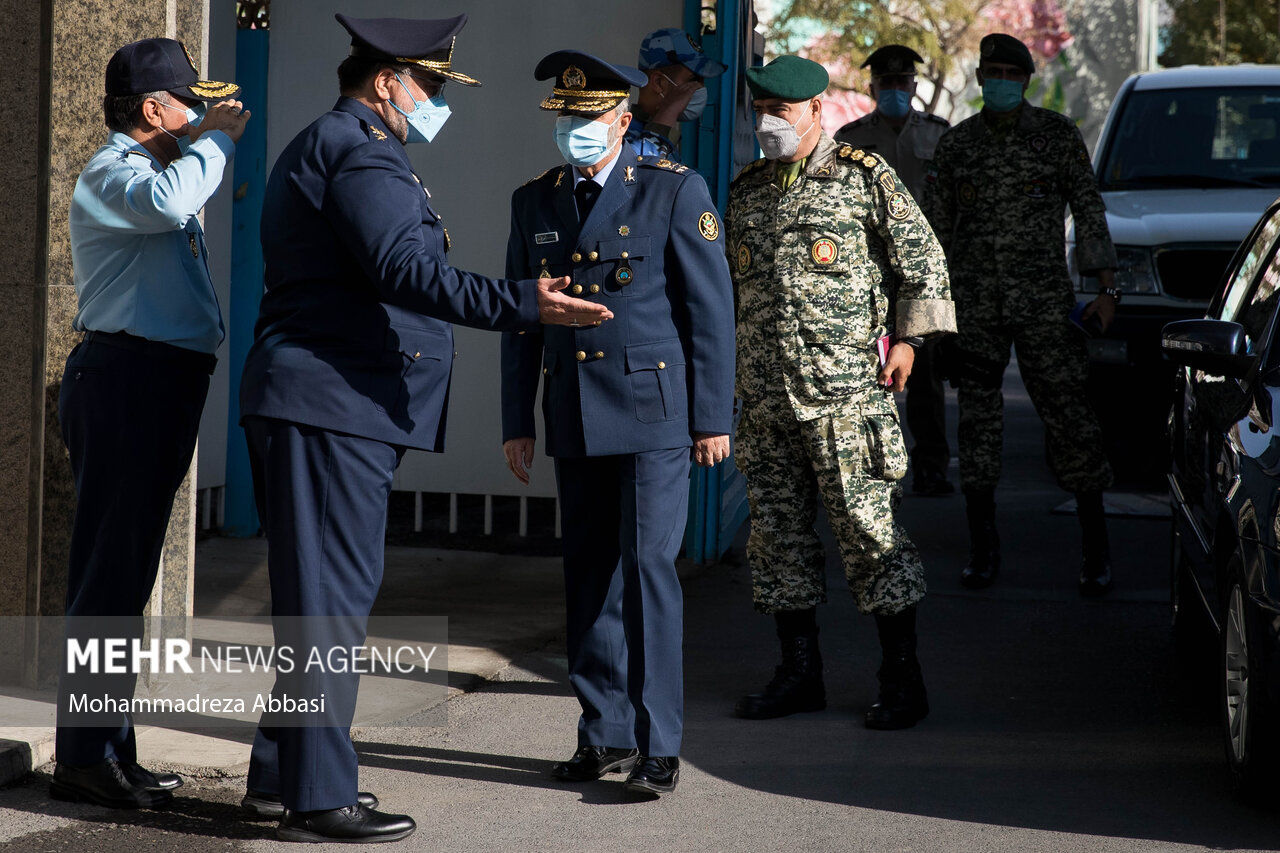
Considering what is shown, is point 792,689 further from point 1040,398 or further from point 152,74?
point 152,74

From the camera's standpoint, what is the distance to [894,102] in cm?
899

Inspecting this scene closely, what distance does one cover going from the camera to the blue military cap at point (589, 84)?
13.9 ft

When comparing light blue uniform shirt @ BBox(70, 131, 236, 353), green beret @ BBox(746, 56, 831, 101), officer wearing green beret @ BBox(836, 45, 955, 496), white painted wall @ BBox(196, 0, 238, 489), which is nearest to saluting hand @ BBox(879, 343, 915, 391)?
green beret @ BBox(746, 56, 831, 101)

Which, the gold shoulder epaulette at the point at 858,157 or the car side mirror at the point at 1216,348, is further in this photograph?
the gold shoulder epaulette at the point at 858,157

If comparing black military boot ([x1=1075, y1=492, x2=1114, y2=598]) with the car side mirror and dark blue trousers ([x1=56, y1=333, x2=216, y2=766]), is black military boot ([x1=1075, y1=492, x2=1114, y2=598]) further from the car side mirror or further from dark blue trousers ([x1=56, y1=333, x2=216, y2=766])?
dark blue trousers ([x1=56, y1=333, x2=216, y2=766])

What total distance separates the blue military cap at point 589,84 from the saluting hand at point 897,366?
1.26 m

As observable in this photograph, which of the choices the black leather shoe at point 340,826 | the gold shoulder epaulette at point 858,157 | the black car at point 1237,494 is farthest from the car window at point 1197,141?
the black leather shoe at point 340,826

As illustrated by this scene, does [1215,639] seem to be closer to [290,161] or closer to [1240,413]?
[1240,413]

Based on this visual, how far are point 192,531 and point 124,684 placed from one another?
1.00m

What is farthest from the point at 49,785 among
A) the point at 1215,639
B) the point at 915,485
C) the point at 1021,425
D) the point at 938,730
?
the point at 1021,425

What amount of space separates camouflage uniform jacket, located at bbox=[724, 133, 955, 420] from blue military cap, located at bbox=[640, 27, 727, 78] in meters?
1.07

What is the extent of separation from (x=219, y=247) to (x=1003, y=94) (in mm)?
3745

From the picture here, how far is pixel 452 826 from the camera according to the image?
4.12m

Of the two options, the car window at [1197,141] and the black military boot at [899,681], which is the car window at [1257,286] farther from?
the car window at [1197,141]
